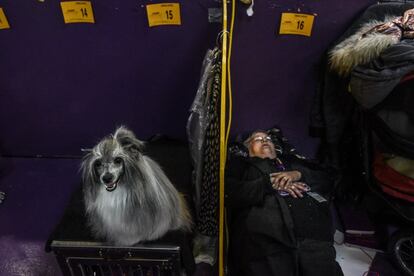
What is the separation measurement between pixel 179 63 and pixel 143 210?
936 millimetres

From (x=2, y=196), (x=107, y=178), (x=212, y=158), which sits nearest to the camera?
(x=107, y=178)

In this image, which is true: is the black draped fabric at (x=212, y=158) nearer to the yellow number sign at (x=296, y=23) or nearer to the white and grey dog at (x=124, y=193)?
the white and grey dog at (x=124, y=193)

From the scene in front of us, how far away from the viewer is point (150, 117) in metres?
2.26

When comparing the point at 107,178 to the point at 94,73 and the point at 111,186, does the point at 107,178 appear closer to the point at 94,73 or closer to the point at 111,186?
the point at 111,186

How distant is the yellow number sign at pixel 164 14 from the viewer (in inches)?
70.9

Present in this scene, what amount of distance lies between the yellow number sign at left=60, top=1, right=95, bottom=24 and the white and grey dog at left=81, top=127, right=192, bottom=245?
0.80m

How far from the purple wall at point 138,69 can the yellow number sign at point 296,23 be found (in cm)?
3

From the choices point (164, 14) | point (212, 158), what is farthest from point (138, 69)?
point (212, 158)

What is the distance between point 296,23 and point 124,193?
45.3 inches

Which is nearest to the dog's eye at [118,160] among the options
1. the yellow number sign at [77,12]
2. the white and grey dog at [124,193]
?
the white and grey dog at [124,193]

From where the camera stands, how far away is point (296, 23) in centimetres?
180

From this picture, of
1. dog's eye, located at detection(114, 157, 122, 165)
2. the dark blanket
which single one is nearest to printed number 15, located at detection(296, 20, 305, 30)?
the dark blanket

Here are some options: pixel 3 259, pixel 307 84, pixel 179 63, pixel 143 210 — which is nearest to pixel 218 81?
pixel 143 210

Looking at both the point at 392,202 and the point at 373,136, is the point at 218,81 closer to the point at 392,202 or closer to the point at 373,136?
the point at 373,136
